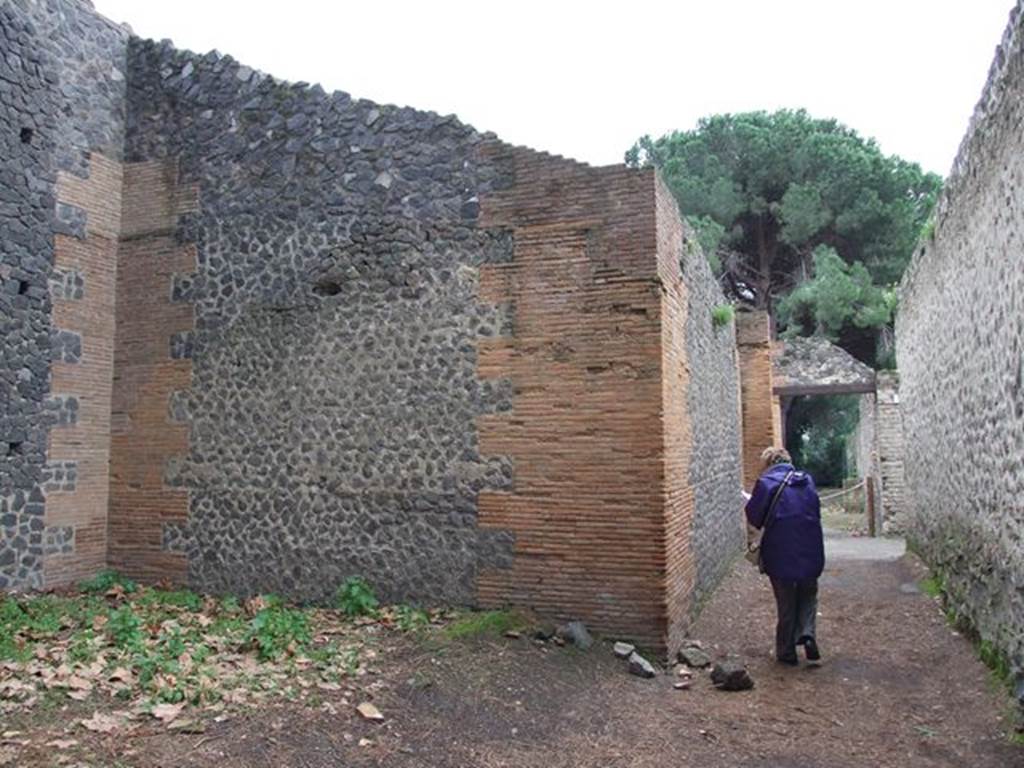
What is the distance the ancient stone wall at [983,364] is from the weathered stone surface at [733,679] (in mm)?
1732

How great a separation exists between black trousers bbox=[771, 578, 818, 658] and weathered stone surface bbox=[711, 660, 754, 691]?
2.65 feet

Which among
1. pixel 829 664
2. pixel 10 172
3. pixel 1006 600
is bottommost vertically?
pixel 829 664

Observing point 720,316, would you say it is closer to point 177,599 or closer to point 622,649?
point 622,649

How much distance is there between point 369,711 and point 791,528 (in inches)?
145

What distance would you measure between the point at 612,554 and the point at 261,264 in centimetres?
441

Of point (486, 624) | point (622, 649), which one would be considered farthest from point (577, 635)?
point (486, 624)

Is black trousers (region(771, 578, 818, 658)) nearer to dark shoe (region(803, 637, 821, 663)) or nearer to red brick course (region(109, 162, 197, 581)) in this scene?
dark shoe (region(803, 637, 821, 663))

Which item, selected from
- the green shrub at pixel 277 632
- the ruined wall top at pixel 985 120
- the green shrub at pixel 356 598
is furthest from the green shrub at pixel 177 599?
the ruined wall top at pixel 985 120

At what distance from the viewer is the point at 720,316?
10.9 meters

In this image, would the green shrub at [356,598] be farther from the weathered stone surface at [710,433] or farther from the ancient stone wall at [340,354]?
the weathered stone surface at [710,433]

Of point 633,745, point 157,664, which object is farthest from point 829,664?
point 157,664

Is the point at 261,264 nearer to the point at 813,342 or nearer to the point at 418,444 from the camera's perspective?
the point at 418,444

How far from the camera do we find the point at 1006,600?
6031 millimetres

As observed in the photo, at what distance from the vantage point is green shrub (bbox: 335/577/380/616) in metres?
7.55
